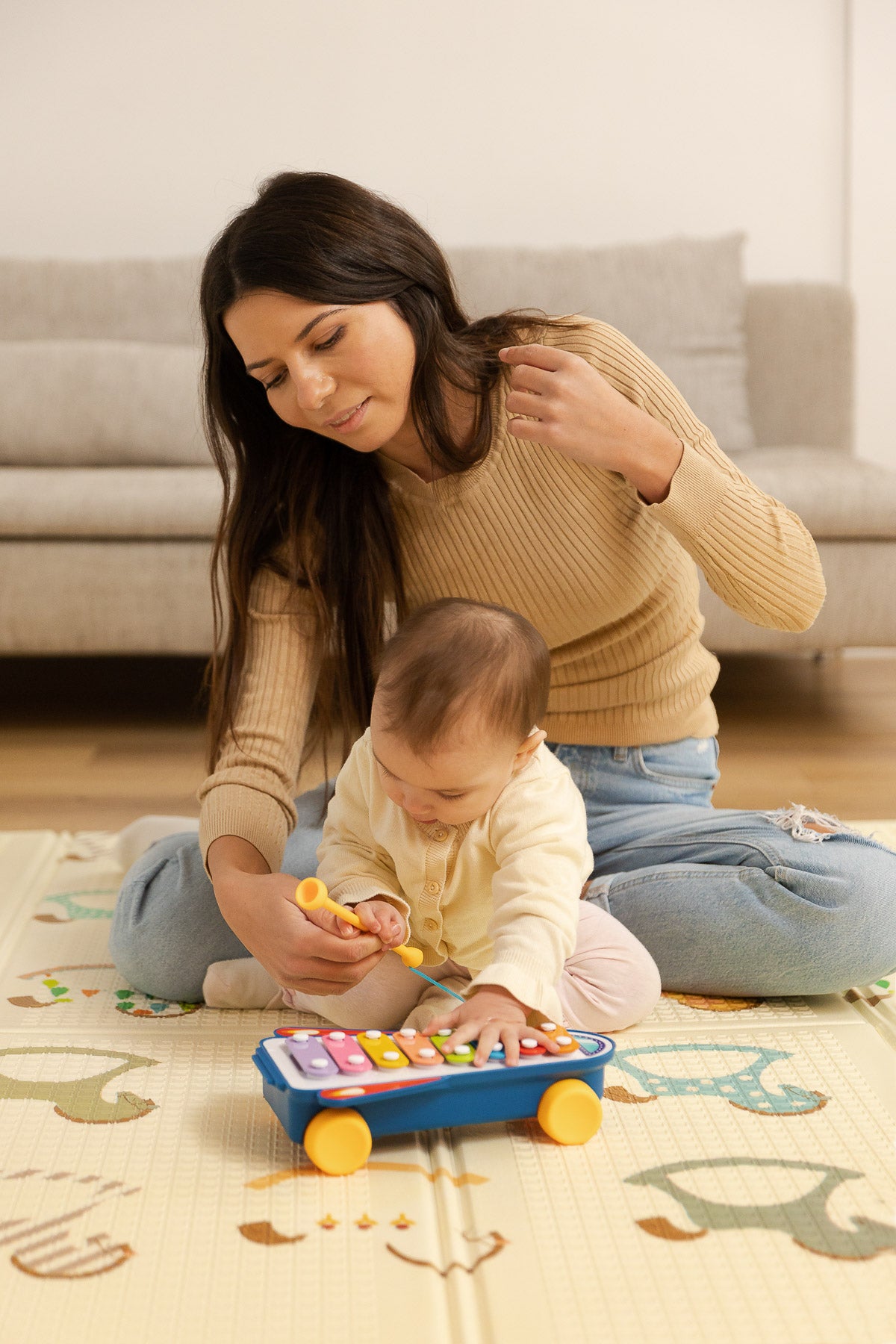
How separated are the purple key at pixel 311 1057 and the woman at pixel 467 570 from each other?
65 millimetres

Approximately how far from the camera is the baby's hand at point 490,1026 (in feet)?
2.68

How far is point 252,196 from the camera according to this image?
2.90 metres

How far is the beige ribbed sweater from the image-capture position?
1.04 m

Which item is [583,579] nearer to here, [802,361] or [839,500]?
[839,500]

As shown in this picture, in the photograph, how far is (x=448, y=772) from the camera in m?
0.89

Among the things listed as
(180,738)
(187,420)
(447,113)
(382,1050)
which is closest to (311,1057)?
(382,1050)

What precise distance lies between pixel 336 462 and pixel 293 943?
46 centimetres

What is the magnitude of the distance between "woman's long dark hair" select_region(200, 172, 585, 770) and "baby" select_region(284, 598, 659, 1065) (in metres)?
0.18

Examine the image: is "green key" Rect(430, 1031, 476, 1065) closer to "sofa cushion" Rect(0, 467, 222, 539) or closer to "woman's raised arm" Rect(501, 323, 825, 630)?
"woman's raised arm" Rect(501, 323, 825, 630)

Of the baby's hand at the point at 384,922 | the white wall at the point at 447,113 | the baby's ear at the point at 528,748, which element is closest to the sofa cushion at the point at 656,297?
the white wall at the point at 447,113

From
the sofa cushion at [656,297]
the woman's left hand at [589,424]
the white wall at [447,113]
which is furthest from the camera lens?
the white wall at [447,113]

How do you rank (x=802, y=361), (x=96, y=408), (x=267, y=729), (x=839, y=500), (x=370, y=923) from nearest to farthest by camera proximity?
(x=370, y=923)
(x=267, y=729)
(x=839, y=500)
(x=96, y=408)
(x=802, y=361)

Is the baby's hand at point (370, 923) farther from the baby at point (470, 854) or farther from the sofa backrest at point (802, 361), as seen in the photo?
the sofa backrest at point (802, 361)

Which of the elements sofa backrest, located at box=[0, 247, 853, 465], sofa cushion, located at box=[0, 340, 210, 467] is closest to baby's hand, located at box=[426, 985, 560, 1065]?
sofa cushion, located at box=[0, 340, 210, 467]
